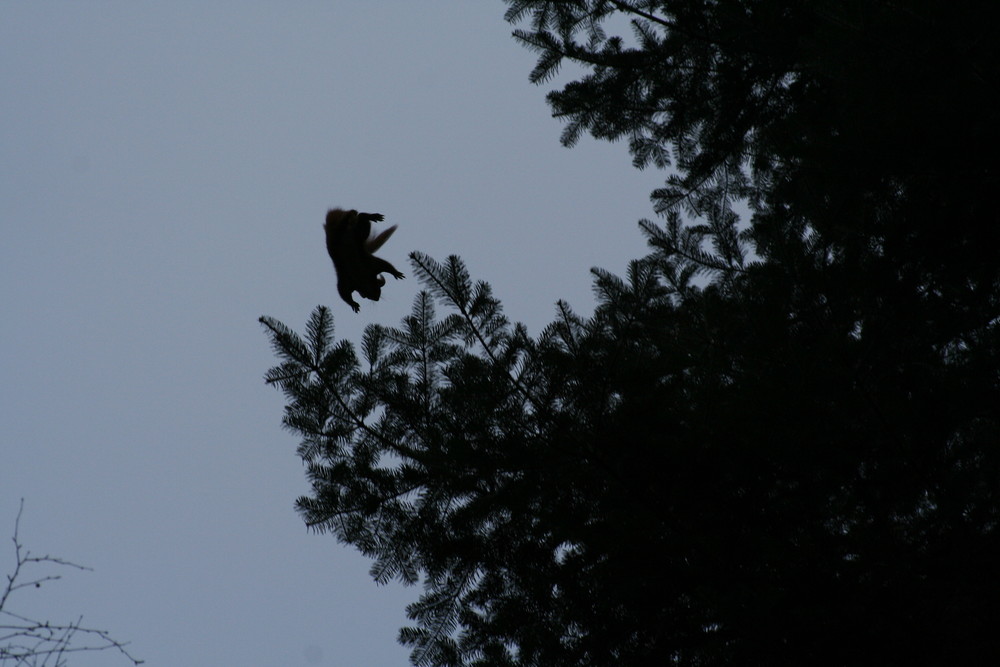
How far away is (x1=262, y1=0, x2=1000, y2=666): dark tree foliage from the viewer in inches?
107

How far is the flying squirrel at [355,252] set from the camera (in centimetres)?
530

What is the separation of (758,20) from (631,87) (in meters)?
1.20

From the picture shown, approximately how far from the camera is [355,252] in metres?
5.35

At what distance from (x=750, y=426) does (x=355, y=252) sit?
10.6 ft

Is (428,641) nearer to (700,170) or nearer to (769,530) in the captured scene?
(769,530)

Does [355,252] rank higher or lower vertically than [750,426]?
higher

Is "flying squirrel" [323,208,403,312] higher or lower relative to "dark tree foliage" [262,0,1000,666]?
higher

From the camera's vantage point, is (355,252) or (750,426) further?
(355,252)

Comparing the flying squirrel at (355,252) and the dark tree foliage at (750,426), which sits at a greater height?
the flying squirrel at (355,252)

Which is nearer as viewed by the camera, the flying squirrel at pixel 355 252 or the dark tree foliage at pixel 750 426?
the dark tree foliage at pixel 750 426

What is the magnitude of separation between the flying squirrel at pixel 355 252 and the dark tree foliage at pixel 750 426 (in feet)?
6.00

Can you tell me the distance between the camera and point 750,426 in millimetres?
2988

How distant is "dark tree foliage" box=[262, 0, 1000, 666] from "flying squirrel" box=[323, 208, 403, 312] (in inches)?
72.1

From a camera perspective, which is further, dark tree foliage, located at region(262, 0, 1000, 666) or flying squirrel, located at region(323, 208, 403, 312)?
flying squirrel, located at region(323, 208, 403, 312)
